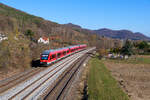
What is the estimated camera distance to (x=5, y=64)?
2809 cm

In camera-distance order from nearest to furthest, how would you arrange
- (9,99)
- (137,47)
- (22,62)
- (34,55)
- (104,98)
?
(9,99) → (104,98) → (22,62) → (34,55) → (137,47)

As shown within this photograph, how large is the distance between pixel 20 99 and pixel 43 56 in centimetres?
1713

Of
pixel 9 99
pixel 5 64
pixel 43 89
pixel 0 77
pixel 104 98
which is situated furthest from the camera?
pixel 5 64

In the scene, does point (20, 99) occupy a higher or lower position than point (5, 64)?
lower

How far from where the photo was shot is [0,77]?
84.4 feet

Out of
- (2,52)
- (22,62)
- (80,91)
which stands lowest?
(80,91)

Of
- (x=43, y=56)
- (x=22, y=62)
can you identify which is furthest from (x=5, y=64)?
(x=43, y=56)

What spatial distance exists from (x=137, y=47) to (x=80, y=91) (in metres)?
86.0

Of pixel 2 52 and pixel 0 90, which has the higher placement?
pixel 2 52

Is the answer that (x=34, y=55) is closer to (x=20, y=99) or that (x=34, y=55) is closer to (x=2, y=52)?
(x=2, y=52)

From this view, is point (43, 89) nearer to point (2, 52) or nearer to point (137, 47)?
point (2, 52)

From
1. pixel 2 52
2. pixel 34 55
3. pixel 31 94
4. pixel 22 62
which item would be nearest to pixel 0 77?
pixel 2 52

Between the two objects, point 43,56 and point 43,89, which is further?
point 43,56

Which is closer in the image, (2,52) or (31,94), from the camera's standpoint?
(31,94)
